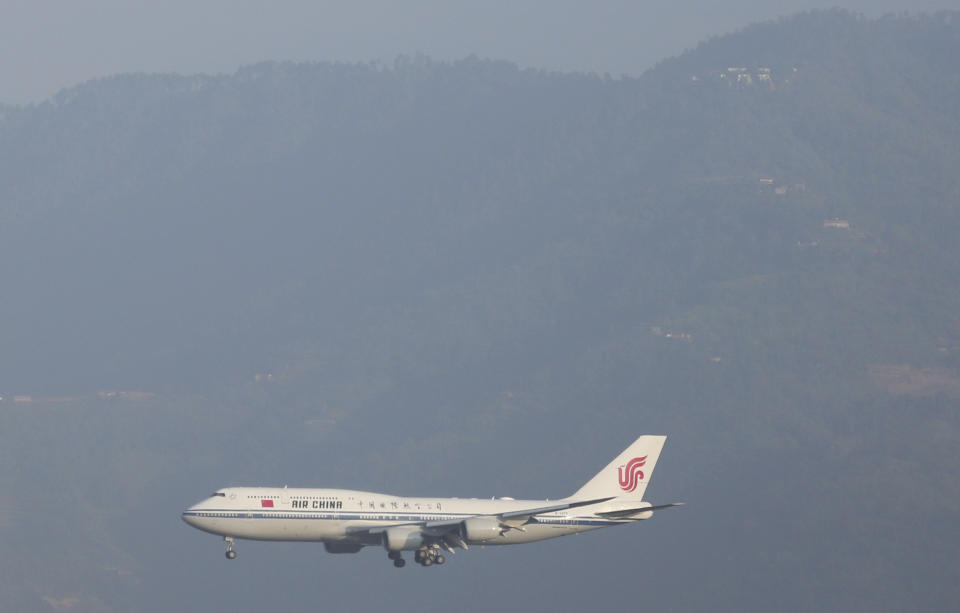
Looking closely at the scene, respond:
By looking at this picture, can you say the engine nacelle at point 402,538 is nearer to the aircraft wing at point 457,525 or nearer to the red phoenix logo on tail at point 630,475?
the aircraft wing at point 457,525

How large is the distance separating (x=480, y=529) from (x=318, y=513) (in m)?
11.9

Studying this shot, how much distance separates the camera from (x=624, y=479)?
456 feet

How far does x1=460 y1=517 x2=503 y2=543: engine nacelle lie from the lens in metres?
127

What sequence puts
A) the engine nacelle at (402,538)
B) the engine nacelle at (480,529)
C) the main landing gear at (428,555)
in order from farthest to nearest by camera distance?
the main landing gear at (428,555)
the engine nacelle at (402,538)
the engine nacelle at (480,529)

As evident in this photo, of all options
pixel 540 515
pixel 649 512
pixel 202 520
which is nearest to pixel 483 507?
pixel 540 515

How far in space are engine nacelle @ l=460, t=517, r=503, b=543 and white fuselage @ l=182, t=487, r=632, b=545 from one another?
980 mm

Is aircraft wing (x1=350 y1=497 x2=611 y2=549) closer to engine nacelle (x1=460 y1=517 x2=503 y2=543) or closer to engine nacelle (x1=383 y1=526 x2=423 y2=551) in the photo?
engine nacelle (x1=460 y1=517 x2=503 y2=543)

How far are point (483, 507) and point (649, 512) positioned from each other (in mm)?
12773

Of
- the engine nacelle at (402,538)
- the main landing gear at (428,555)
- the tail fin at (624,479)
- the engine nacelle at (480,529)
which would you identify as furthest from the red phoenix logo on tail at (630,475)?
the engine nacelle at (402,538)

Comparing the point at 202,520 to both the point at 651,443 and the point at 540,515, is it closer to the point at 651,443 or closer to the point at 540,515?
the point at 540,515

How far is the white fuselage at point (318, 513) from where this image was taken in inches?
5007

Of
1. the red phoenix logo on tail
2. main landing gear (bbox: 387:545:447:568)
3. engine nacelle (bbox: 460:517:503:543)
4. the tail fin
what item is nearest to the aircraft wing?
engine nacelle (bbox: 460:517:503:543)

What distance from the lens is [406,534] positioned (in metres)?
128

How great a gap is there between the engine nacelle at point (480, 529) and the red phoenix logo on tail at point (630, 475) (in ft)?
49.5
